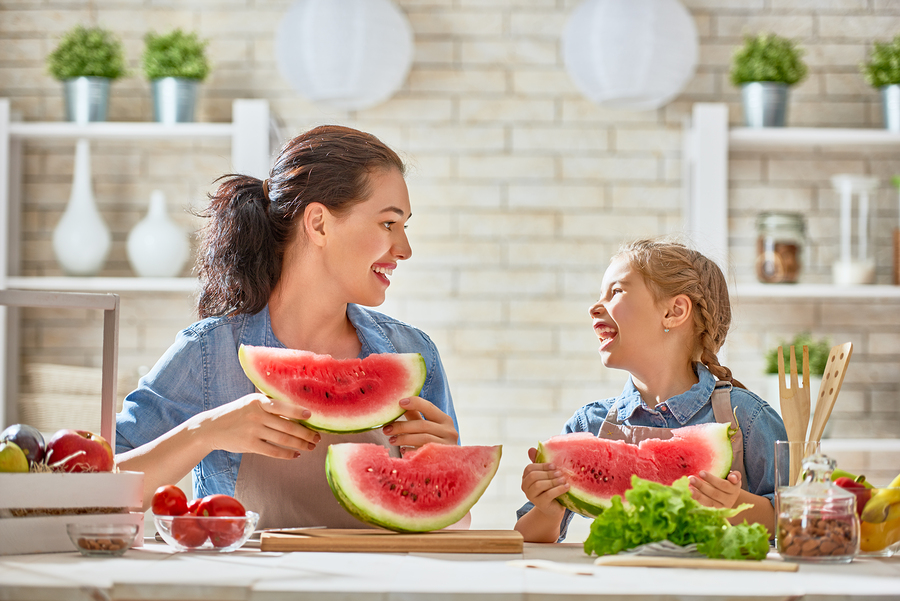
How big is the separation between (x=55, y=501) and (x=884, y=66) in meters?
3.69

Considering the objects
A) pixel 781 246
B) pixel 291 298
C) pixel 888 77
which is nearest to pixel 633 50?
pixel 781 246

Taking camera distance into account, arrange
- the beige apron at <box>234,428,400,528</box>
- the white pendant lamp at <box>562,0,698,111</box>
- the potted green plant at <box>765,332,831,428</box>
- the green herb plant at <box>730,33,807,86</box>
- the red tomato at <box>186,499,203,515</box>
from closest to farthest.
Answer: the red tomato at <box>186,499,203,515</box> → the beige apron at <box>234,428,400,528</box> → the white pendant lamp at <box>562,0,698,111</box> → the potted green plant at <box>765,332,831,428</box> → the green herb plant at <box>730,33,807,86</box>

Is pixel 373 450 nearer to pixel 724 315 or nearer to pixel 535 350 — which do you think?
pixel 724 315

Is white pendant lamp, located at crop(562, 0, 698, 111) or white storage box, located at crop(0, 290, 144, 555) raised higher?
white pendant lamp, located at crop(562, 0, 698, 111)

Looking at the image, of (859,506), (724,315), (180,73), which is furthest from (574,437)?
(180,73)

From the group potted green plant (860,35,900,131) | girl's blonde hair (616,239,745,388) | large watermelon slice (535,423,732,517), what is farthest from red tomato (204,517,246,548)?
potted green plant (860,35,900,131)

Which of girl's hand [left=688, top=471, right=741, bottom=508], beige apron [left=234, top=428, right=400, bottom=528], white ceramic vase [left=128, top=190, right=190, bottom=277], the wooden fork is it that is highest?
white ceramic vase [left=128, top=190, right=190, bottom=277]

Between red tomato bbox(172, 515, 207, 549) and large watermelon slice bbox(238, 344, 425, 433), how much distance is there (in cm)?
27

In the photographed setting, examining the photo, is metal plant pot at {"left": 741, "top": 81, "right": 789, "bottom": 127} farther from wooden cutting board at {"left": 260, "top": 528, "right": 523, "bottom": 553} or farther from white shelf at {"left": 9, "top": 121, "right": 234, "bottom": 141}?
wooden cutting board at {"left": 260, "top": 528, "right": 523, "bottom": 553}

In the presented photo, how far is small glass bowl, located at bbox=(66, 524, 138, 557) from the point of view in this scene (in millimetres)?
1318

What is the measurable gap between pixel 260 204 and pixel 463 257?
2013 millimetres

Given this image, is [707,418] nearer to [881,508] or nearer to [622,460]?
[622,460]

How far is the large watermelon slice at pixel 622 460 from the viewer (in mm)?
1656

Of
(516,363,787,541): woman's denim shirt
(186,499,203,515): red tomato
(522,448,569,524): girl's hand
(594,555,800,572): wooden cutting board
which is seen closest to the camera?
(594,555,800,572): wooden cutting board
